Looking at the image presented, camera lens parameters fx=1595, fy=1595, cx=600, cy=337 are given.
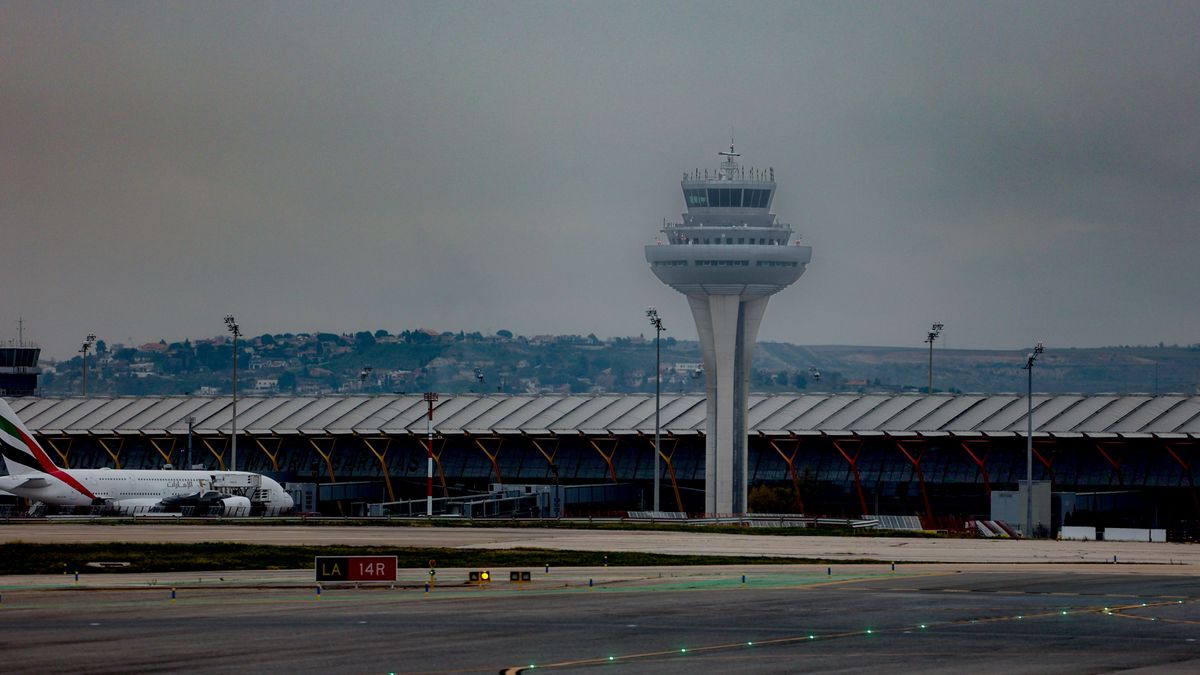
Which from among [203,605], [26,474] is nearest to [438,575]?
[203,605]

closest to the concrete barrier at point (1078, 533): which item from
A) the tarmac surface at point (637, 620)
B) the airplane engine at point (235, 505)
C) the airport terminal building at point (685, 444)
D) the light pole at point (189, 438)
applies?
the airport terminal building at point (685, 444)

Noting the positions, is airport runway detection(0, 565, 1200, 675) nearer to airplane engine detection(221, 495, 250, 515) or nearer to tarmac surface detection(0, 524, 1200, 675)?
tarmac surface detection(0, 524, 1200, 675)

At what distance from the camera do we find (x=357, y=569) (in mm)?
58938

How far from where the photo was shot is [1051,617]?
1886 inches

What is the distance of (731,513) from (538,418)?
74.6 feet

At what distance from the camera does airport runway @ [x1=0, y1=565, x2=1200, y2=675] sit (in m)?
38.0

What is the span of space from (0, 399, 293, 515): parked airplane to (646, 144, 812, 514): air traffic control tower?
37076mm

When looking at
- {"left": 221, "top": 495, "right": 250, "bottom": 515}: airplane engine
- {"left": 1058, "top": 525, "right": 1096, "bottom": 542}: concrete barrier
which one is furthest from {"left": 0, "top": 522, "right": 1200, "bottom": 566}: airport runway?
{"left": 221, "top": 495, "right": 250, "bottom": 515}: airplane engine

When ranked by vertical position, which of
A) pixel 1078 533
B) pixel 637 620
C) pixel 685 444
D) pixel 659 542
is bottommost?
pixel 1078 533

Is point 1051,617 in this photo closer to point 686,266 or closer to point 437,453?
point 686,266

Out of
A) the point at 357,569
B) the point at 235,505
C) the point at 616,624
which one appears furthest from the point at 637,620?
the point at 235,505

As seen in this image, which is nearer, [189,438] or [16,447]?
[16,447]

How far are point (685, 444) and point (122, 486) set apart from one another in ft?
171

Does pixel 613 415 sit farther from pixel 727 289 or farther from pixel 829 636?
pixel 829 636
